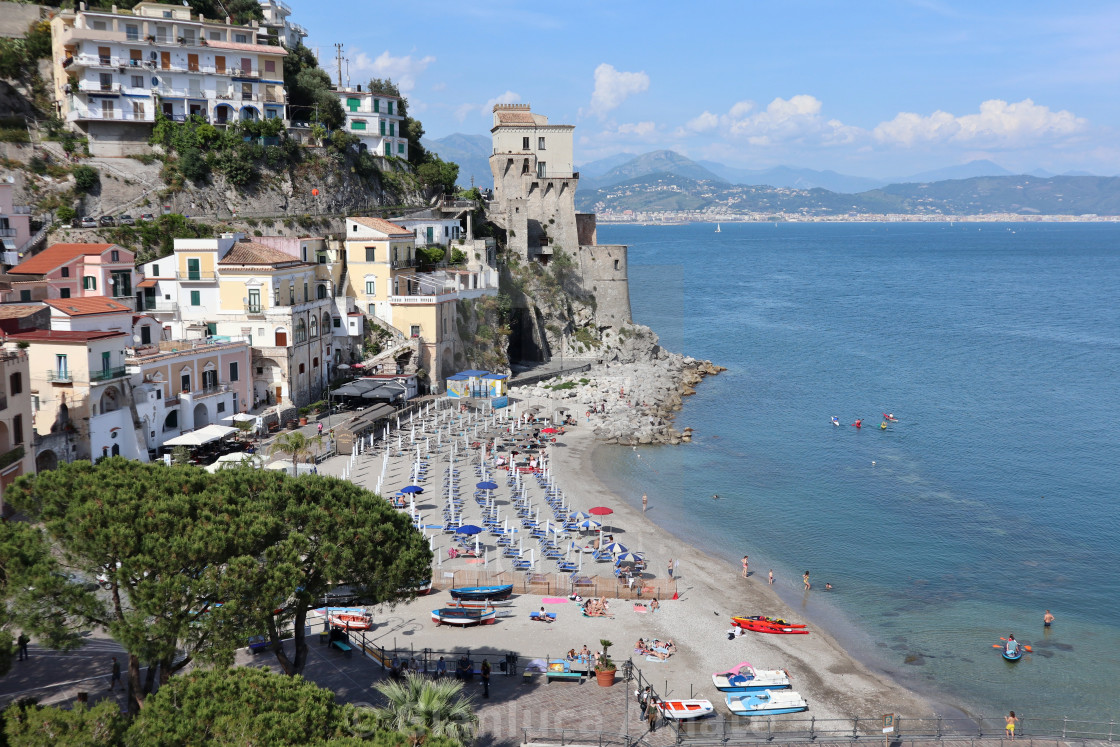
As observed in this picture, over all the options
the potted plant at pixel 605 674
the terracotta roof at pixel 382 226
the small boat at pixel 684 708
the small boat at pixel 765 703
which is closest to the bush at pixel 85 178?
the terracotta roof at pixel 382 226

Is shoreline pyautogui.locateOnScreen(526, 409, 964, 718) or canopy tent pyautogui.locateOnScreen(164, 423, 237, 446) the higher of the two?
canopy tent pyautogui.locateOnScreen(164, 423, 237, 446)

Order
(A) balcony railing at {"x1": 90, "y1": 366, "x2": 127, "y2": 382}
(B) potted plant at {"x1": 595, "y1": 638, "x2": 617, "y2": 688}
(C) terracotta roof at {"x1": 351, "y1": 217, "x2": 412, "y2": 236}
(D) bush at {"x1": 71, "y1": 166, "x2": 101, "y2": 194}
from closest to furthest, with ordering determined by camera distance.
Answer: (B) potted plant at {"x1": 595, "y1": 638, "x2": 617, "y2": 688} < (A) balcony railing at {"x1": 90, "y1": 366, "x2": 127, "y2": 382} < (D) bush at {"x1": 71, "y1": 166, "x2": 101, "y2": 194} < (C) terracotta roof at {"x1": 351, "y1": 217, "x2": 412, "y2": 236}

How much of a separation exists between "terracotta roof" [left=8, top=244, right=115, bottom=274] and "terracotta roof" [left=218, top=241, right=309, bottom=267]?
5472 millimetres

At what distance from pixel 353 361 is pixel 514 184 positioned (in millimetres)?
24554

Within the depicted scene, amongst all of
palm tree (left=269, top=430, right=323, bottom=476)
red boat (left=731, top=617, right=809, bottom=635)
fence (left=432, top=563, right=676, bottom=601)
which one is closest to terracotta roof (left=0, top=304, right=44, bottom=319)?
palm tree (left=269, top=430, right=323, bottom=476)

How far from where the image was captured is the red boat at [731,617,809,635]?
91.8ft

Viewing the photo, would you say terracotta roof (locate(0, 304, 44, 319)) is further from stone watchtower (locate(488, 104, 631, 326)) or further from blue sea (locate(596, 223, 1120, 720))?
stone watchtower (locate(488, 104, 631, 326))

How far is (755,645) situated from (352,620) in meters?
11.5

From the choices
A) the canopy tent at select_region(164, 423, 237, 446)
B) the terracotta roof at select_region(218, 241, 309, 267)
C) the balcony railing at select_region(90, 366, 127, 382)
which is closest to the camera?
the balcony railing at select_region(90, 366, 127, 382)

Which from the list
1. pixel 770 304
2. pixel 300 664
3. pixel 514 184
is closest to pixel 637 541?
pixel 300 664

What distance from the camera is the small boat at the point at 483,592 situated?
27172 millimetres

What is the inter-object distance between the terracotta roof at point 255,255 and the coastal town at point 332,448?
1.08 feet

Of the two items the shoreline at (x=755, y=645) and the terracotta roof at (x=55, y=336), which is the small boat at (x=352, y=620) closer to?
the shoreline at (x=755, y=645)

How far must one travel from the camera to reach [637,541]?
3466 cm
